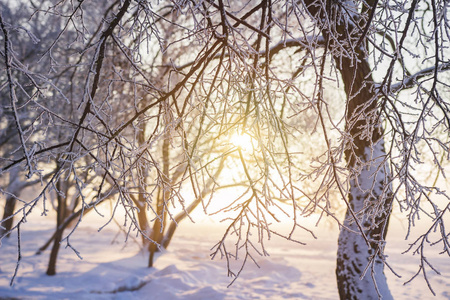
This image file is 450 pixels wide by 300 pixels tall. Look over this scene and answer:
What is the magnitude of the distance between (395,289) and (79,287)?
285 inches

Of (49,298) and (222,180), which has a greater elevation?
(222,180)

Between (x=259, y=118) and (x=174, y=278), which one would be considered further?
(x=174, y=278)

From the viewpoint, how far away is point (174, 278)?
918cm

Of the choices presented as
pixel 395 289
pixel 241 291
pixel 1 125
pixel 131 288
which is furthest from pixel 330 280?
pixel 1 125

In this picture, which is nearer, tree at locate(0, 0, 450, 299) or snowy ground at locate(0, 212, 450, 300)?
tree at locate(0, 0, 450, 299)

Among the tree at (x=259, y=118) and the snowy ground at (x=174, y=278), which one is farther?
the snowy ground at (x=174, y=278)

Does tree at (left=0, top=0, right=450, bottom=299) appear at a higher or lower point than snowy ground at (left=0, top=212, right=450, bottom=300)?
higher

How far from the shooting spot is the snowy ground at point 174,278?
26.9ft

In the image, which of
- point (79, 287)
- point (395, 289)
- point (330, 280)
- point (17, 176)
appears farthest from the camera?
point (17, 176)

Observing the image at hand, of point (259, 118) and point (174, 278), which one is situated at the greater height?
point (259, 118)

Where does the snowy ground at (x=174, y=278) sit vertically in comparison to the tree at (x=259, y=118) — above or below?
below

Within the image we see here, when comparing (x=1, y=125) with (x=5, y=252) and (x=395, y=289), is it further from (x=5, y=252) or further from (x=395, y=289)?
(x=395, y=289)

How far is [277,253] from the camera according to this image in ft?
48.1

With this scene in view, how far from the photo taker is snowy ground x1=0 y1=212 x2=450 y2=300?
8188 millimetres
